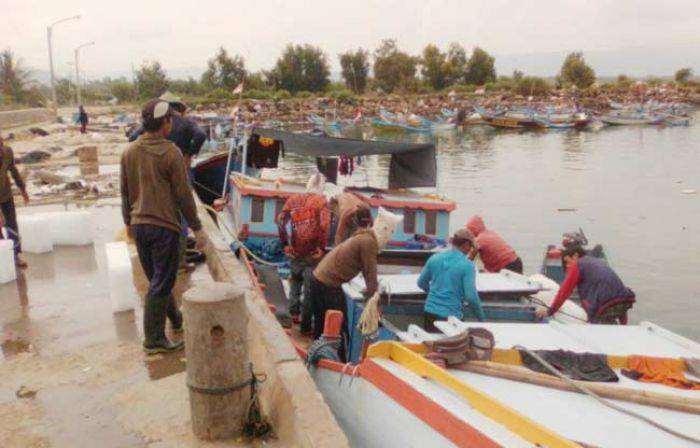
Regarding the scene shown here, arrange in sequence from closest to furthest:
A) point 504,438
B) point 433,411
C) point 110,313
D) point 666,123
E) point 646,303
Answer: point 504,438 < point 433,411 < point 110,313 < point 646,303 < point 666,123

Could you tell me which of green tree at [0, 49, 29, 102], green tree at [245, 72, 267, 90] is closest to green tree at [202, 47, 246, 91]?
green tree at [245, 72, 267, 90]

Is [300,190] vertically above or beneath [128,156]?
beneath

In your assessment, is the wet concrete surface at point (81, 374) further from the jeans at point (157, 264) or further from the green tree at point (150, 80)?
the green tree at point (150, 80)

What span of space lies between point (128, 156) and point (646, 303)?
12503 millimetres

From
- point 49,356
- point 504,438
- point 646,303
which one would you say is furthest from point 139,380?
point 646,303

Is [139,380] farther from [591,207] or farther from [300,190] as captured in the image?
[591,207]

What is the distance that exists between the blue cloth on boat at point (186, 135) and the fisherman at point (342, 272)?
6.48ft

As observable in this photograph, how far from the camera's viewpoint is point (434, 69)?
9088 centimetres

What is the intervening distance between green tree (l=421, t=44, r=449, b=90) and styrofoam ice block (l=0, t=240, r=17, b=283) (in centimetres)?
8744

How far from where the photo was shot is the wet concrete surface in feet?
13.5

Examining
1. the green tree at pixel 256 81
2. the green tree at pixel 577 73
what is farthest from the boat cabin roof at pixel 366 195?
the green tree at pixel 577 73

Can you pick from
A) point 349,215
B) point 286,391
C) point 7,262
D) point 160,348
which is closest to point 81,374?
point 160,348

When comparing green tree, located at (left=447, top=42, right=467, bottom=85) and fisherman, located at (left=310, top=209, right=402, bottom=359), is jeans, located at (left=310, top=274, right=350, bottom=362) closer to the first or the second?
fisherman, located at (left=310, top=209, right=402, bottom=359)

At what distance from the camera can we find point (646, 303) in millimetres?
14102
